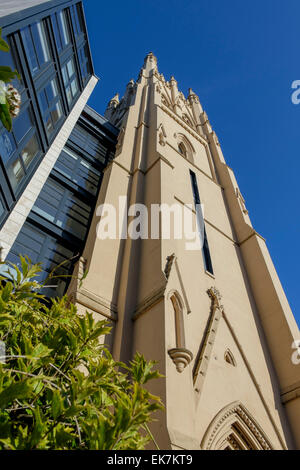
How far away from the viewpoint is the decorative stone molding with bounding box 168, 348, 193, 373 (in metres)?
5.64

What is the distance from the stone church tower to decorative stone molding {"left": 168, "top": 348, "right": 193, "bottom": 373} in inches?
0.7

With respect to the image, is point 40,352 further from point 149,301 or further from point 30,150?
point 30,150

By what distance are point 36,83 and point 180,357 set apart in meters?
8.04

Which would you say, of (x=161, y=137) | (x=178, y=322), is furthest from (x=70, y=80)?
(x=178, y=322)

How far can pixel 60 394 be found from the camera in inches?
86.5

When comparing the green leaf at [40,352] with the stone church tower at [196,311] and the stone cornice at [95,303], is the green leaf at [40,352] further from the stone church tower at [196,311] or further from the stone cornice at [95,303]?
the stone cornice at [95,303]

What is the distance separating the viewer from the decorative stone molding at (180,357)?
5.64 m

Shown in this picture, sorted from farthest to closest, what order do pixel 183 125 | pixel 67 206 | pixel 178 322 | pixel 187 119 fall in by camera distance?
1. pixel 187 119
2. pixel 183 125
3. pixel 67 206
4. pixel 178 322

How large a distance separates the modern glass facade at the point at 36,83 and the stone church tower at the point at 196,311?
255 centimetres

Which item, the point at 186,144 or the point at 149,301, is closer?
the point at 149,301

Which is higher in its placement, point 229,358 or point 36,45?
point 36,45

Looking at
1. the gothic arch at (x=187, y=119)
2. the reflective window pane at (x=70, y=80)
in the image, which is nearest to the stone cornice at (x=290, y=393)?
the reflective window pane at (x=70, y=80)

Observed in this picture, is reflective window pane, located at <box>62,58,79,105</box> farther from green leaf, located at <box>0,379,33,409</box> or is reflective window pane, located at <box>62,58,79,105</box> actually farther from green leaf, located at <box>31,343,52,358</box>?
green leaf, located at <box>0,379,33,409</box>

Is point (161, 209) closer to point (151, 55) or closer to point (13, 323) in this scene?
point (13, 323)
